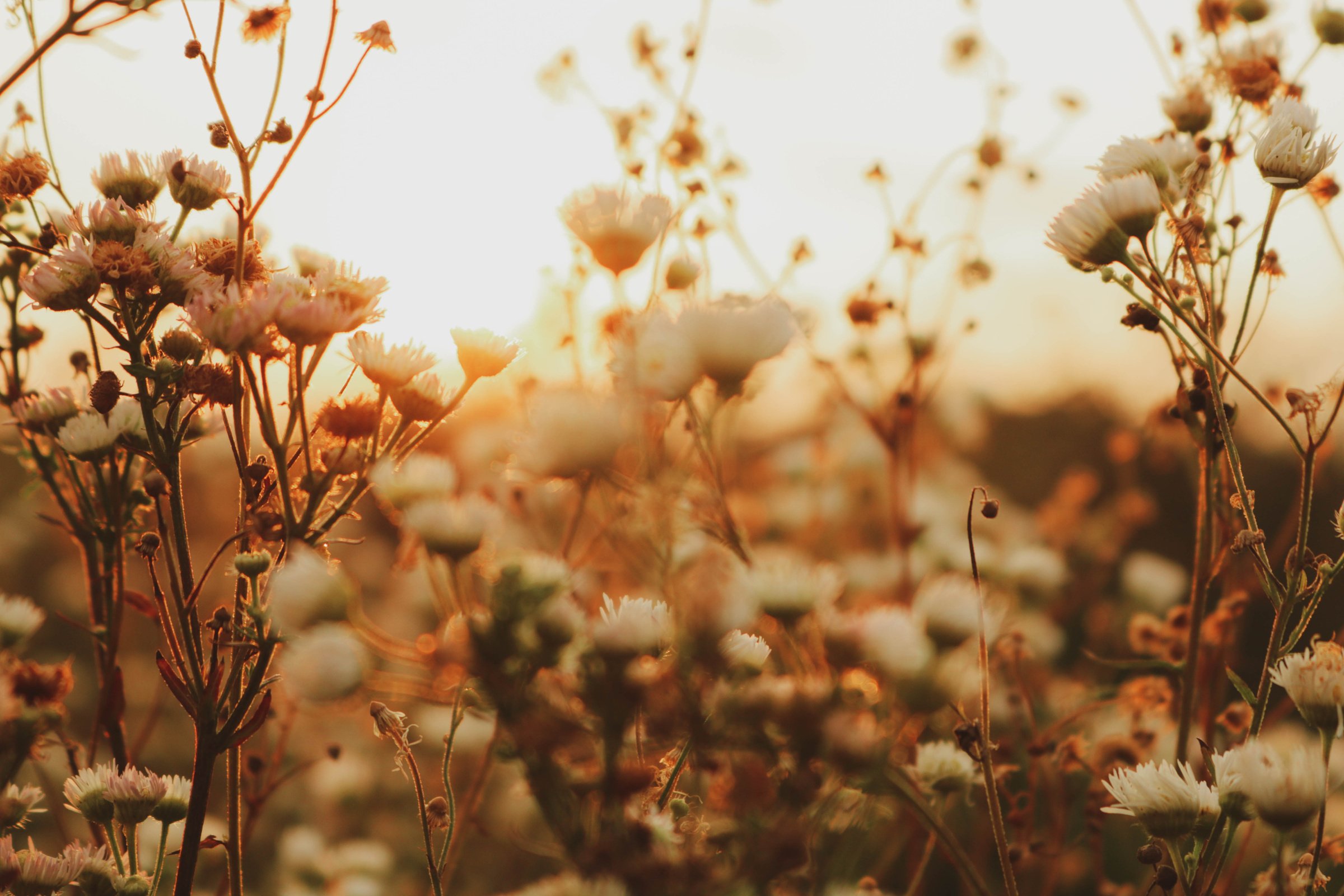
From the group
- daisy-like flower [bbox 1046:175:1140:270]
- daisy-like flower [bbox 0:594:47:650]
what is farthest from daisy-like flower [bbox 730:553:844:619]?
daisy-like flower [bbox 0:594:47:650]

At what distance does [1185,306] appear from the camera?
1297mm

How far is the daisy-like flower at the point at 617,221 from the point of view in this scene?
3.93ft

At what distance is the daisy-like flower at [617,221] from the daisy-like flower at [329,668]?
59cm

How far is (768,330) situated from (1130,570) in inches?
126

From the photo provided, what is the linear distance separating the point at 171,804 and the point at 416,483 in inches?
28.7

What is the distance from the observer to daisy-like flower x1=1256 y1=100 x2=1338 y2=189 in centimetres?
135

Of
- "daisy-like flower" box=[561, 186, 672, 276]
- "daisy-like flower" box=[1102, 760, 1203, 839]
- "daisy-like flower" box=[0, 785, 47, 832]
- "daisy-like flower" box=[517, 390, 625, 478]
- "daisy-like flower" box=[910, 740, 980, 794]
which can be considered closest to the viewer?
"daisy-like flower" box=[517, 390, 625, 478]

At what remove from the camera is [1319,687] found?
42.4 inches

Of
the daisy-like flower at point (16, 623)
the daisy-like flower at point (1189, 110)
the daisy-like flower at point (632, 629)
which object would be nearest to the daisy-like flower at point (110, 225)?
the daisy-like flower at point (16, 623)

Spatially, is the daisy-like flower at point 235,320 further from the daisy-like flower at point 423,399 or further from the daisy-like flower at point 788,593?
the daisy-like flower at point 788,593

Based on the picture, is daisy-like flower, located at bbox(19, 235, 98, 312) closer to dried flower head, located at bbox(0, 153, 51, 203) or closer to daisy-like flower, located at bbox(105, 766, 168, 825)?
dried flower head, located at bbox(0, 153, 51, 203)

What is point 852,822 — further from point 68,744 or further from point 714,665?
point 68,744

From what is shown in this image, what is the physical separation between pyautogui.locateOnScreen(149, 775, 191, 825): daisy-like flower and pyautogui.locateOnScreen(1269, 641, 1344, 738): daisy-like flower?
53.2 inches

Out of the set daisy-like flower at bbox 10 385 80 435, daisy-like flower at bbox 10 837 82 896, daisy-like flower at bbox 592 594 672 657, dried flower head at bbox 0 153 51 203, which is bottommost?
daisy-like flower at bbox 10 837 82 896
